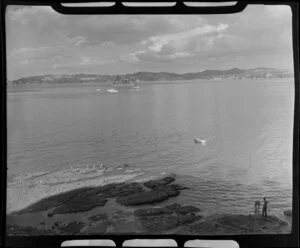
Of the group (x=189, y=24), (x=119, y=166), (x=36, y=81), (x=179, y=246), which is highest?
(x=189, y=24)

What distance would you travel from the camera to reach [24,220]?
1.53 m

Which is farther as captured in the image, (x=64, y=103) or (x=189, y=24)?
(x=64, y=103)

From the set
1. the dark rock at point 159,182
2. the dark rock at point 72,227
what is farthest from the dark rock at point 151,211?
the dark rock at point 72,227

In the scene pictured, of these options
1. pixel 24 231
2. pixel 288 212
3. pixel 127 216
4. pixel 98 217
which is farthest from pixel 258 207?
pixel 24 231

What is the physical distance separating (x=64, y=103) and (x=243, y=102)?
33.5 inches

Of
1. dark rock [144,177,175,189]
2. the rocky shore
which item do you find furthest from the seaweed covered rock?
dark rock [144,177,175,189]

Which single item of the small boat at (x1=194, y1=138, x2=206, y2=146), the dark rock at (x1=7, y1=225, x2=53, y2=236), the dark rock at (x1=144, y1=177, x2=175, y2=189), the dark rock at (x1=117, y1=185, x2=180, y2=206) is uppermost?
the small boat at (x1=194, y1=138, x2=206, y2=146)

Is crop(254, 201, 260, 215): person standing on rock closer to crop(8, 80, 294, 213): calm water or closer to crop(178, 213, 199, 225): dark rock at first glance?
crop(8, 80, 294, 213): calm water

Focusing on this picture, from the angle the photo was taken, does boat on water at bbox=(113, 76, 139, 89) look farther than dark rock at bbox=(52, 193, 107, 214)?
Yes

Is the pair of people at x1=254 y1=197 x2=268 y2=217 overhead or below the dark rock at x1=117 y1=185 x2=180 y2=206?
below

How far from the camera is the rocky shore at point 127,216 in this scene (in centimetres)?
152

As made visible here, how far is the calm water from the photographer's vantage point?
152 centimetres
